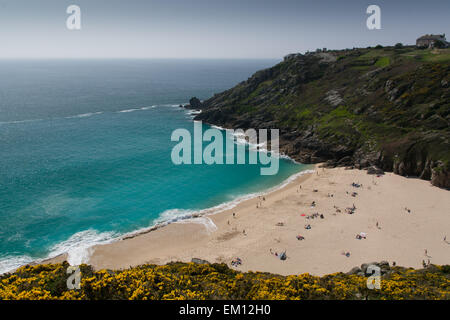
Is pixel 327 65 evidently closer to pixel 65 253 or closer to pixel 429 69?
pixel 429 69

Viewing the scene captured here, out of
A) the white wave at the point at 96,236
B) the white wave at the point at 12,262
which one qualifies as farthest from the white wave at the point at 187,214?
the white wave at the point at 12,262

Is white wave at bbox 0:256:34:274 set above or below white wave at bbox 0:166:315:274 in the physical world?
below

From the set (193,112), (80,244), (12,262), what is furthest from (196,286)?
(193,112)

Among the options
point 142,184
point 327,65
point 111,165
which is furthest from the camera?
point 327,65

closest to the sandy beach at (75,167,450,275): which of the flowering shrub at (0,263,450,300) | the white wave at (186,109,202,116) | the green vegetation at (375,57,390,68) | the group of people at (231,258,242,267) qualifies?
the group of people at (231,258,242,267)

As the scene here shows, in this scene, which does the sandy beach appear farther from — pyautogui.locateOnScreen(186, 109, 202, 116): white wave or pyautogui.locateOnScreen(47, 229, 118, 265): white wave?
pyautogui.locateOnScreen(186, 109, 202, 116): white wave
